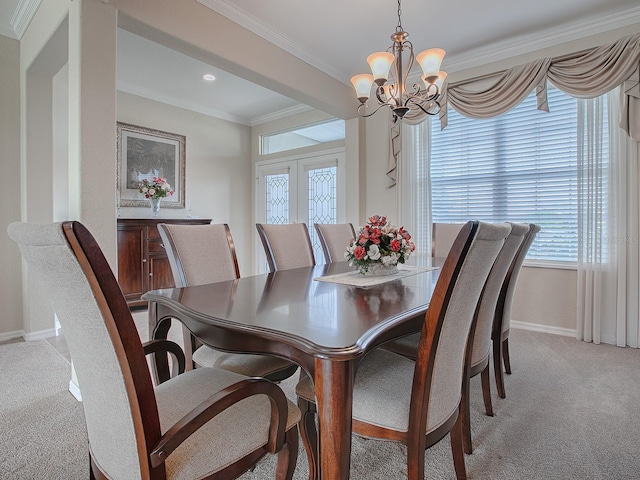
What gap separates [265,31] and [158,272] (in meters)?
2.91

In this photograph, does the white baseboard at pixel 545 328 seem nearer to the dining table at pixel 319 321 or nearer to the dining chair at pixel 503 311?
the dining chair at pixel 503 311

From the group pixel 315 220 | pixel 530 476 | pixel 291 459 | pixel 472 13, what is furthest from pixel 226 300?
pixel 315 220

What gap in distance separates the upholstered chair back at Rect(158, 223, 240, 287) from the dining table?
213 millimetres

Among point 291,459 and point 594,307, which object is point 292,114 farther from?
point 291,459

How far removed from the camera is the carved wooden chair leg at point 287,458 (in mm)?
1101

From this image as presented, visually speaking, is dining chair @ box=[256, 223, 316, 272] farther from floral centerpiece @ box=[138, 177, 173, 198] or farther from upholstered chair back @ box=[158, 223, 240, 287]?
floral centerpiece @ box=[138, 177, 173, 198]

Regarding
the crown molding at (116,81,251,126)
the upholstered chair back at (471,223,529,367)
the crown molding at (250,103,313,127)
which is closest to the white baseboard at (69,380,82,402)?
the upholstered chair back at (471,223,529,367)

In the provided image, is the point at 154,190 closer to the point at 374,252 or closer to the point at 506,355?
the point at 374,252

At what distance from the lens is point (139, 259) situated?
422cm

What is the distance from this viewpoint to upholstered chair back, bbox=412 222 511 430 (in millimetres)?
996

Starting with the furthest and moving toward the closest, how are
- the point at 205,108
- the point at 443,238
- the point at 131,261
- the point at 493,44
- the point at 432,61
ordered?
the point at 205,108, the point at 131,261, the point at 493,44, the point at 443,238, the point at 432,61

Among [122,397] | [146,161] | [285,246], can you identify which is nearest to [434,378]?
[122,397]

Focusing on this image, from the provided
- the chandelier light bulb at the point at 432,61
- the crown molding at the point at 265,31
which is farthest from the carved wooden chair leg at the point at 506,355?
the crown molding at the point at 265,31

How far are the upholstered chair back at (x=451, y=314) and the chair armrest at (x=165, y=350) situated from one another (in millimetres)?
882
